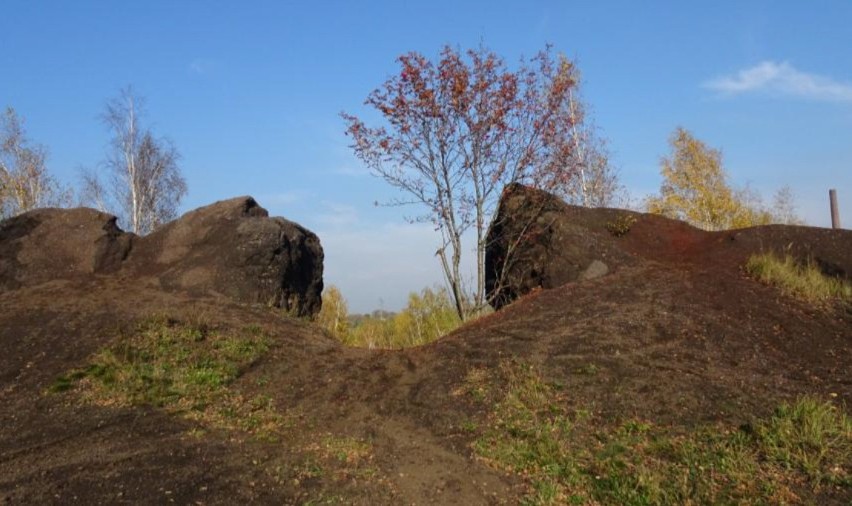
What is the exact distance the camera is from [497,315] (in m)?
9.70

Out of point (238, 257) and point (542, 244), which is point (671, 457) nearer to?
point (542, 244)

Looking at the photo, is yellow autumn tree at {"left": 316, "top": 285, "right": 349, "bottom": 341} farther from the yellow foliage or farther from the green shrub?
the green shrub

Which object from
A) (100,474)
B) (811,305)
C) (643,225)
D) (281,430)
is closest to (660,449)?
(281,430)

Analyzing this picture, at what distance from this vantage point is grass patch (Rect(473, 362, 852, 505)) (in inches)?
178

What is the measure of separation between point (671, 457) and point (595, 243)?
640 cm

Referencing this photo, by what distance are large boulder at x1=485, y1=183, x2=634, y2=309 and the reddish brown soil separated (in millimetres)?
640

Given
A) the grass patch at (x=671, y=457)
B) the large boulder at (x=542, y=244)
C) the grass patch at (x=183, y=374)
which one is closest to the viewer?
the grass patch at (x=671, y=457)

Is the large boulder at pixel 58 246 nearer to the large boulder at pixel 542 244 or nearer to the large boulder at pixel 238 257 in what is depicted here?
the large boulder at pixel 238 257

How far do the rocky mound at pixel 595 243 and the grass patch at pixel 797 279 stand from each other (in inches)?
17.6

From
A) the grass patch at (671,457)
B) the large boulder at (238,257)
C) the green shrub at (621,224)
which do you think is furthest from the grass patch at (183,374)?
the green shrub at (621,224)

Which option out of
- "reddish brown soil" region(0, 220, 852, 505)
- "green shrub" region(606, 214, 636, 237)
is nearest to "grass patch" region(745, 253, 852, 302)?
"reddish brown soil" region(0, 220, 852, 505)

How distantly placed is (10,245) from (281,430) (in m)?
8.10

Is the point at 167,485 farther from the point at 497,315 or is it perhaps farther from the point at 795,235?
the point at 795,235

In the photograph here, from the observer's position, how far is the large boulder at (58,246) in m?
11.2
